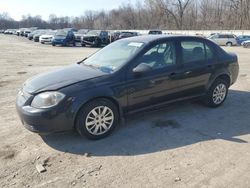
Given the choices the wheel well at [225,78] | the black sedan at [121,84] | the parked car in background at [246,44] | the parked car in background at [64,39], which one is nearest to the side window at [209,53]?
the black sedan at [121,84]

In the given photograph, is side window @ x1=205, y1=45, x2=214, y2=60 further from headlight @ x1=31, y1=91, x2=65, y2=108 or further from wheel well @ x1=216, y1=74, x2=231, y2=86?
headlight @ x1=31, y1=91, x2=65, y2=108

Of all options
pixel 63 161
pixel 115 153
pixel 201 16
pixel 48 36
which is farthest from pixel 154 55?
pixel 201 16

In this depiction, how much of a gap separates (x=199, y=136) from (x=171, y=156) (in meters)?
0.89

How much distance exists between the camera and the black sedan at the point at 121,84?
4297 mm

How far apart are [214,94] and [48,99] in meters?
3.59

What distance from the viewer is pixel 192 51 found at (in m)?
5.76

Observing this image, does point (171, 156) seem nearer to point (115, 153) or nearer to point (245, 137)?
point (115, 153)

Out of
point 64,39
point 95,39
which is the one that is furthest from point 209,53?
point 64,39

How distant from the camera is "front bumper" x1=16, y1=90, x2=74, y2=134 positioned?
4.20 meters

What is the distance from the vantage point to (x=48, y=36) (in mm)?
32031

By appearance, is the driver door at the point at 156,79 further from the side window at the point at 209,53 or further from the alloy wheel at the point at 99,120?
the side window at the point at 209,53

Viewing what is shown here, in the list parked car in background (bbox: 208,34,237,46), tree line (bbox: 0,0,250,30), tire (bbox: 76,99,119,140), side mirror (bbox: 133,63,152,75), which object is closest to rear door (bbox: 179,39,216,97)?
side mirror (bbox: 133,63,152,75)

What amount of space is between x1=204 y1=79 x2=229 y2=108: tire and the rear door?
0.76 feet

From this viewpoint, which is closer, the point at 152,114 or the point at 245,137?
the point at 245,137
